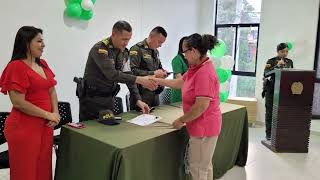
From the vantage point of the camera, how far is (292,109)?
3760 mm

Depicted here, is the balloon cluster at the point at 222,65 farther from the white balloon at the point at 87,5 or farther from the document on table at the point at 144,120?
the document on table at the point at 144,120

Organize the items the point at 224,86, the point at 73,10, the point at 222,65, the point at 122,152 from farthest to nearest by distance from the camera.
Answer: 1. the point at 224,86
2. the point at 222,65
3. the point at 73,10
4. the point at 122,152

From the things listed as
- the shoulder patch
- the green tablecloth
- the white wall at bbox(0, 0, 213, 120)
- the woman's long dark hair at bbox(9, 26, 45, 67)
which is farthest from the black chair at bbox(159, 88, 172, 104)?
the woman's long dark hair at bbox(9, 26, 45, 67)

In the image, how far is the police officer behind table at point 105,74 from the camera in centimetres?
228

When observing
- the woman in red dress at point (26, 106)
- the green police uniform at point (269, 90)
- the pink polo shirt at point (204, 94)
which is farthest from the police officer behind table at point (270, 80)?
the woman in red dress at point (26, 106)

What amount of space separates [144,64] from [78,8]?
4.13 feet

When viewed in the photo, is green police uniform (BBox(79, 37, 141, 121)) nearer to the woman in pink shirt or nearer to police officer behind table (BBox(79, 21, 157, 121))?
police officer behind table (BBox(79, 21, 157, 121))

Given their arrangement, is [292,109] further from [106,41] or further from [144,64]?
[106,41]

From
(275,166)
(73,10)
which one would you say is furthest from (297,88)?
(73,10)

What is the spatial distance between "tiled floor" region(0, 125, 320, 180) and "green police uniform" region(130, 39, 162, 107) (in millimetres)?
1103

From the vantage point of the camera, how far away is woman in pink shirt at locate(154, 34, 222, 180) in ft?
6.28

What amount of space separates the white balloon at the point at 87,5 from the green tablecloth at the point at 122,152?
1.82 meters

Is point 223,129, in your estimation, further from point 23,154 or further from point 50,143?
point 23,154

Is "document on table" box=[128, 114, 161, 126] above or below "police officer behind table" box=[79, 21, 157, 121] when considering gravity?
below
